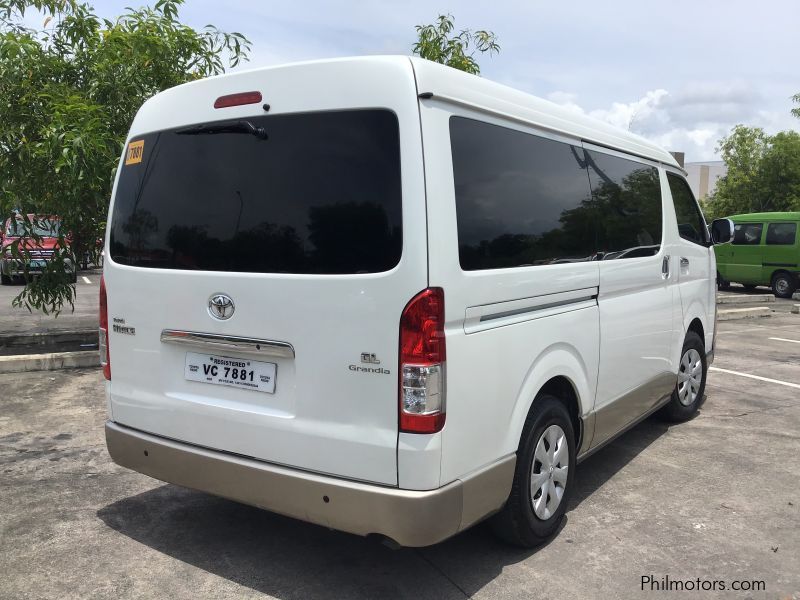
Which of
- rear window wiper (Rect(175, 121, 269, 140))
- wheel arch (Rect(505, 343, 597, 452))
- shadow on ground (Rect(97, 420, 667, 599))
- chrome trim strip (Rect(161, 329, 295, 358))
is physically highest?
rear window wiper (Rect(175, 121, 269, 140))

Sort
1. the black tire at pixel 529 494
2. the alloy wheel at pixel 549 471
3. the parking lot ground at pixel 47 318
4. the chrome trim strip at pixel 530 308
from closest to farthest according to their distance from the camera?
the chrome trim strip at pixel 530 308 → the black tire at pixel 529 494 → the alloy wheel at pixel 549 471 → the parking lot ground at pixel 47 318

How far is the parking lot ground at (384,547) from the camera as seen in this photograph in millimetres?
3133

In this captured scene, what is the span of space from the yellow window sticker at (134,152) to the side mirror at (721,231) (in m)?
5.01

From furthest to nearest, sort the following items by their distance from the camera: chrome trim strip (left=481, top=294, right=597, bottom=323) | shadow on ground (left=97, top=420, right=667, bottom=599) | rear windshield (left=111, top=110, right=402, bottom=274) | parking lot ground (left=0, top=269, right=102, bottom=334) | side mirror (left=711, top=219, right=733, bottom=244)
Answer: parking lot ground (left=0, top=269, right=102, bottom=334), side mirror (left=711, top=219, right=733, bottom=244), shadow on ground (left=97, top=420, right=667, bottom=599), chrome trim strip (left=481, top=294, right=597, bottom=323), rear windshield (left=111, top=110, right=402, bottom=274)

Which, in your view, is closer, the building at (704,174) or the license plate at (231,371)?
the license plate at (231,371)

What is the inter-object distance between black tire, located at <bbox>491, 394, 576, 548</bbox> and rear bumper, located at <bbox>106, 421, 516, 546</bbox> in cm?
14

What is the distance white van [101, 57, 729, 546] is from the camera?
270 cm

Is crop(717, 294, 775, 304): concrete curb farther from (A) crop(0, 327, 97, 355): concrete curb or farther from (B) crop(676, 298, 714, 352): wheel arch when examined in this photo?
(A) crop(0, 327, 97, 355): concrete curb

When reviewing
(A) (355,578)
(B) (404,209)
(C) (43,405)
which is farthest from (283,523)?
(C) (43,405)

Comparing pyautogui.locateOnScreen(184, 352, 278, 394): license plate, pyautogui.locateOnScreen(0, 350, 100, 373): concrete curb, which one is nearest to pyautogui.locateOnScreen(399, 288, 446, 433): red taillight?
pyautogui.locateOnScreen(184, 352, 278, 394): license plate

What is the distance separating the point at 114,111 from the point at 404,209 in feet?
21.2

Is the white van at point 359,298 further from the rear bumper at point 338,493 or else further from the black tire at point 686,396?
the black tire at point 686,396

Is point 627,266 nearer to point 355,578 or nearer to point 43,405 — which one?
point 355,578

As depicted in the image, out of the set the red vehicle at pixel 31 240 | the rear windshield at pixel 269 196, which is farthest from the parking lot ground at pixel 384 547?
the red vehicle at pixel 31 240
